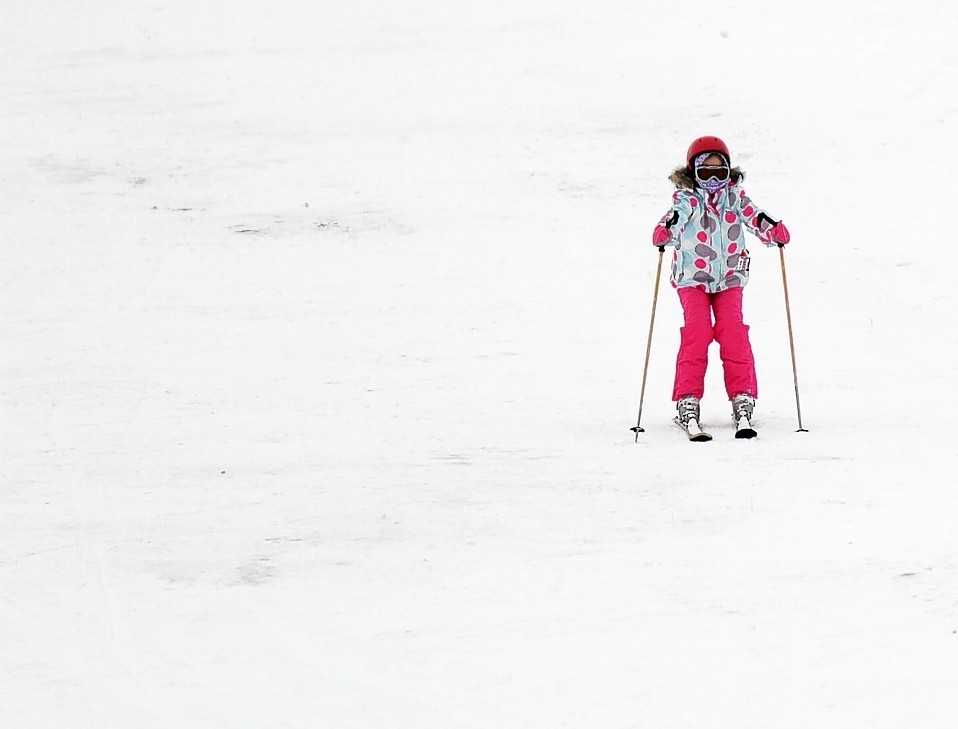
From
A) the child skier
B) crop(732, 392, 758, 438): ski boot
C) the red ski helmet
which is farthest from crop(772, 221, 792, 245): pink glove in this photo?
crop(732, 392, 758, 438): ski boot

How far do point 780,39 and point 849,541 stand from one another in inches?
639

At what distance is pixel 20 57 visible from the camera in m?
23.8

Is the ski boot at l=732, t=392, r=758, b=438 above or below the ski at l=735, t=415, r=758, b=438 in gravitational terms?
above

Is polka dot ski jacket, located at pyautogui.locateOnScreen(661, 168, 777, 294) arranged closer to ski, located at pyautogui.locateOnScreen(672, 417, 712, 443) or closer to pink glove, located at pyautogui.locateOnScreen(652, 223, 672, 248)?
pink glove, located at pyautogui.locateOnScreen(652, 223, 672, 248)

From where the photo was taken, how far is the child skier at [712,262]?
9.19 metres

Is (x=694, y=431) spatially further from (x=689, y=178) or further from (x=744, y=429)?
(x=689, y=178)

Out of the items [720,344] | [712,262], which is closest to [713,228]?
[712,262]

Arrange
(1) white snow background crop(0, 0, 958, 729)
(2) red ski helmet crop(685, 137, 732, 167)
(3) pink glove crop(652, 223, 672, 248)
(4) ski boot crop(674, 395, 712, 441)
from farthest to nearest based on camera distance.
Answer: (4) ski boot crop(674, 395, 712, 441)
(2) red ski helmet crop(685, 137, 732, 167)
(3) pink glove crop(652, 223, 672, 248)
(1) white snow background crop(0, 0, 958, 729)

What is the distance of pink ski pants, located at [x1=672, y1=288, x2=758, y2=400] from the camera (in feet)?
30.6

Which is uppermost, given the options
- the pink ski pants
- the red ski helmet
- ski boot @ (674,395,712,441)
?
the red ski helmet

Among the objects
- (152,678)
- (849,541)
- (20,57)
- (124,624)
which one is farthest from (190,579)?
(20,57)

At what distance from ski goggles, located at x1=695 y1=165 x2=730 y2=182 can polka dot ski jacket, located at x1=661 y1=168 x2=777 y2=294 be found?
2.8 inches

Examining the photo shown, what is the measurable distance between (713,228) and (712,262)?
0.19 meters

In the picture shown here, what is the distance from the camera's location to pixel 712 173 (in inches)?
361
